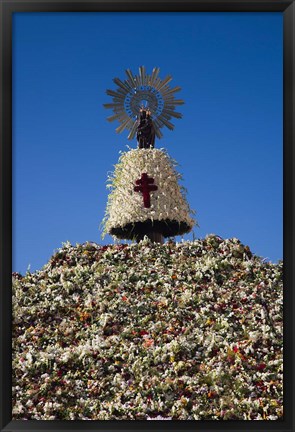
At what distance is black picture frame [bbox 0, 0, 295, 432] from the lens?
5.11 m

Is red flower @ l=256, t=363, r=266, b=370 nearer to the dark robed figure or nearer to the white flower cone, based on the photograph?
the white flower cone

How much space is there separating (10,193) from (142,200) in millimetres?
8559

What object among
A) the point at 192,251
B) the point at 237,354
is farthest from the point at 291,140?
the point at 192,251

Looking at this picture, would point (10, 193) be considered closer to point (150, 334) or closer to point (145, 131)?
point (150, 334)

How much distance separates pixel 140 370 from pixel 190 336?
124cm

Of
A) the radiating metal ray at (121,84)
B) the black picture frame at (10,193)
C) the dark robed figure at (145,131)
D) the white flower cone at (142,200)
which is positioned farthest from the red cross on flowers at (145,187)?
the black picture frame at (10,193)

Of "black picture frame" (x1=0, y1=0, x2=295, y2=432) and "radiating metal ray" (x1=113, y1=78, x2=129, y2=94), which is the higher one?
"radiating metal ray" (x1=113, y1=78, x2=129, y2=94)

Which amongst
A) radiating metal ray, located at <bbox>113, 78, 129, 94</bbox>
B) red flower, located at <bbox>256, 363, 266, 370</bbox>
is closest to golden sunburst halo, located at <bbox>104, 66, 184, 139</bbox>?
radiating metal ray, located at <bbox>113, 78, 129, 94</bbox>

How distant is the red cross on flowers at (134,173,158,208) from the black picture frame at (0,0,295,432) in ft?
27.8

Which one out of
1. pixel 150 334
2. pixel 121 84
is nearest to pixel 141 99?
pixel 121 84

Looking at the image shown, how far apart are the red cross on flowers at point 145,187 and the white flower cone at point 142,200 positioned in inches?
3.2

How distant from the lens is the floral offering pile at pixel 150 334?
26.3 feet

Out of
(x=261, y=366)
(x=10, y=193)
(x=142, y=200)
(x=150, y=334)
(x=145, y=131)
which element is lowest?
(x=261, y=366)

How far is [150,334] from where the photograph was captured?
9734mm
